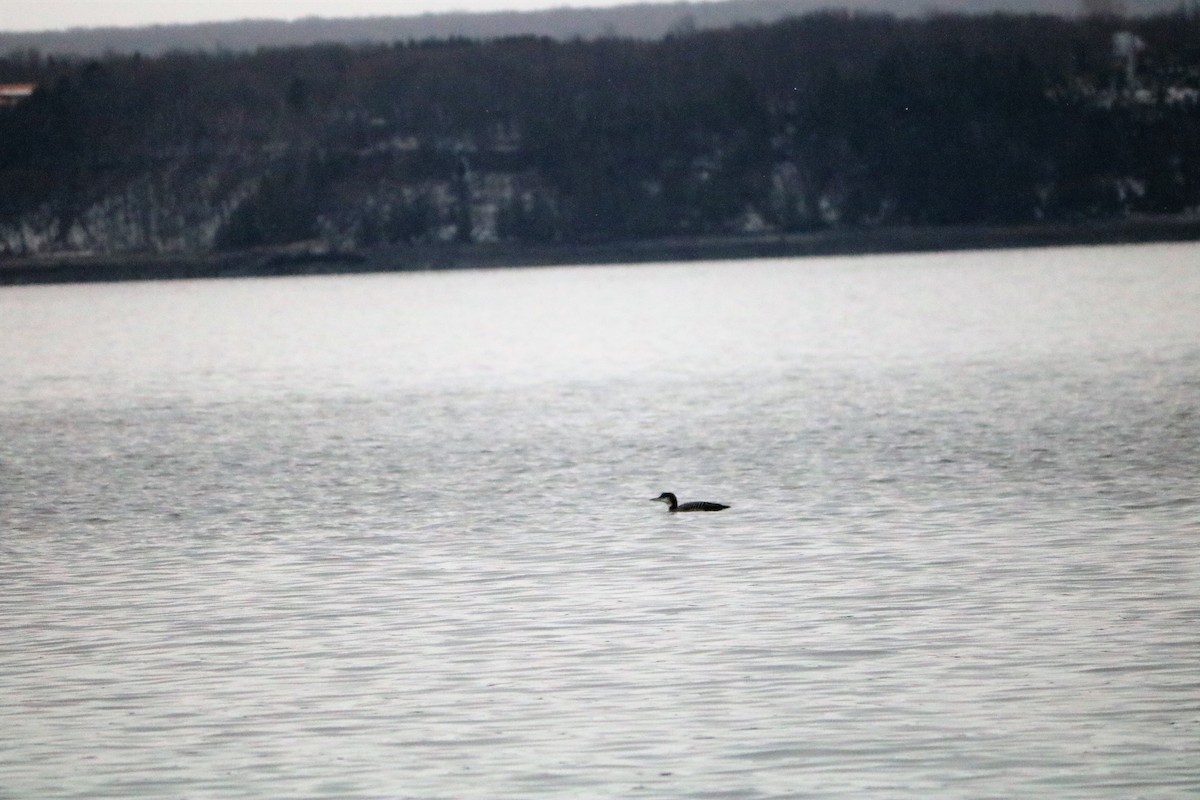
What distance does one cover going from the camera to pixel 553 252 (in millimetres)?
192250

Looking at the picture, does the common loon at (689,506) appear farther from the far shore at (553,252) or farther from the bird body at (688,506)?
the far shore at (553,252)

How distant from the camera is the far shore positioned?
180750 millimetres

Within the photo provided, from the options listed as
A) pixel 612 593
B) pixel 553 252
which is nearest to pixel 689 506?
pixel 612 593

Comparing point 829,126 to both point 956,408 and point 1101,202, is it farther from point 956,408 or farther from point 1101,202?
point 956,408

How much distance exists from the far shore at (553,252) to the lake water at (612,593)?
143594 mm

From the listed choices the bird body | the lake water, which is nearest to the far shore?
the lake water

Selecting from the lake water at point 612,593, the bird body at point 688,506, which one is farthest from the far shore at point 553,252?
the bird body at point 688,506

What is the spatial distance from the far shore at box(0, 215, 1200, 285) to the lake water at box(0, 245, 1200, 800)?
14359cm

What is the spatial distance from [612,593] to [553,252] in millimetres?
177627

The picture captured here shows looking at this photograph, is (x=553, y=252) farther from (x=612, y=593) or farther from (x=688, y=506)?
(x=612, y=593)

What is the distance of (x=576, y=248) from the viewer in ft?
631

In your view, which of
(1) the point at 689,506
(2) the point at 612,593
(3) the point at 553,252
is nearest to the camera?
(2) the point at 612,593

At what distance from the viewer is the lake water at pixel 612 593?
10.5 meters

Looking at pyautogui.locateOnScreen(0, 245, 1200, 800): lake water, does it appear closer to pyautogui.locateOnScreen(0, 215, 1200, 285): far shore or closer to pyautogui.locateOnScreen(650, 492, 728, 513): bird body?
pyautogui.locateOnScreen(650, 492, 728, 513): bird body
